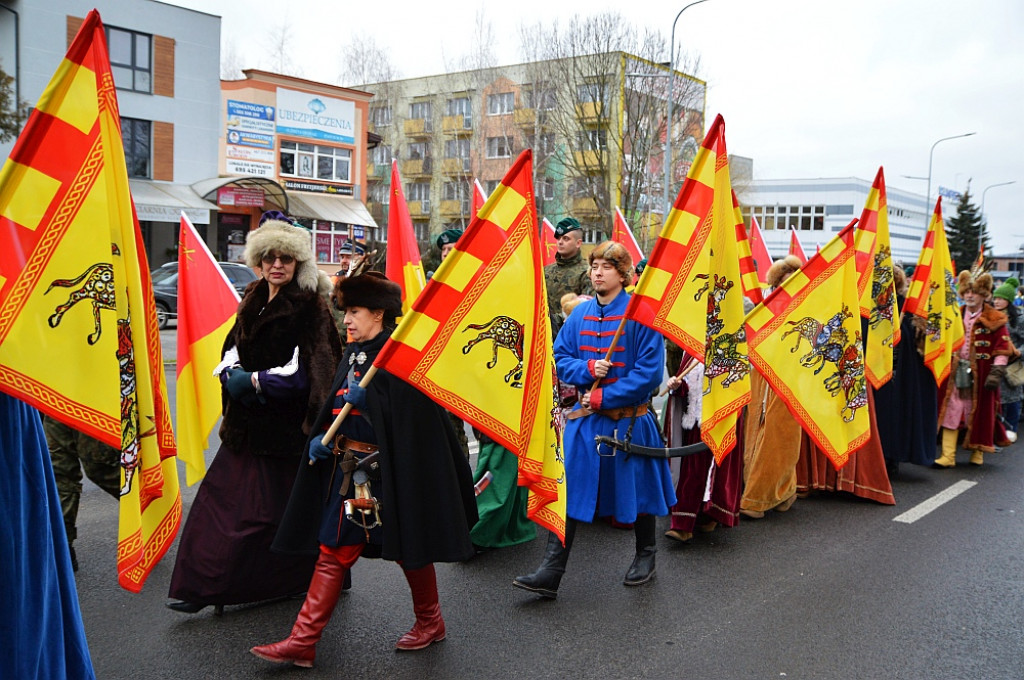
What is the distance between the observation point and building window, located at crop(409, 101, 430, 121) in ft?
166

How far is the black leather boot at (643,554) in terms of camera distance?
4996mm

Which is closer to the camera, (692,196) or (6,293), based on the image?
(6,293)

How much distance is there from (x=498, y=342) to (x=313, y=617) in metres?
1.37

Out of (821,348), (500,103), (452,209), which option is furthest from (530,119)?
(821,348)

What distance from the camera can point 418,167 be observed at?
2039 inches

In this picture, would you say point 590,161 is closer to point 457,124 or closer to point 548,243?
point 457,124

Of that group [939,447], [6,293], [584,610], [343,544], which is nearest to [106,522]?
[343,544]

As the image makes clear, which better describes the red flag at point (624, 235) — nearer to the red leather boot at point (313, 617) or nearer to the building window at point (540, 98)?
the red leather boot at point (313, 617)

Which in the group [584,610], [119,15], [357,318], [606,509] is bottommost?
[584,610]

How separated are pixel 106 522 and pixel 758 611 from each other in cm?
395

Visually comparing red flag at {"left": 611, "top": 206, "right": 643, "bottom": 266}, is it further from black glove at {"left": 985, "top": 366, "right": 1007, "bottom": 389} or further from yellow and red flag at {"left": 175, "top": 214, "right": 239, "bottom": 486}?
yellow and red flag at {"left": 175, "top": 214, "right": 239, "bottom": 486}

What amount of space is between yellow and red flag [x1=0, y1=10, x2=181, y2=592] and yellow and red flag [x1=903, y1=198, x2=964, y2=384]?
712 cm

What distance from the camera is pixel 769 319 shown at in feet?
20.5

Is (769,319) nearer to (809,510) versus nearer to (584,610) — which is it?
(809,510)
